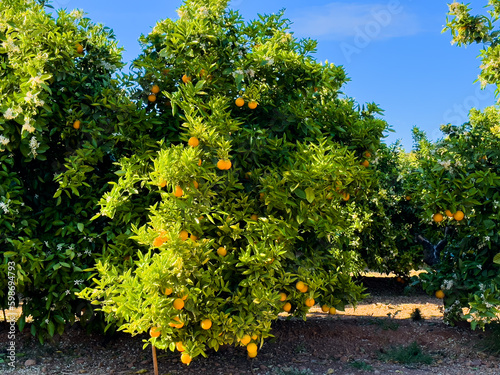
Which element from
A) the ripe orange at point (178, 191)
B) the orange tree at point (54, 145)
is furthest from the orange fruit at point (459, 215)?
the orange tree at point (54, 145)

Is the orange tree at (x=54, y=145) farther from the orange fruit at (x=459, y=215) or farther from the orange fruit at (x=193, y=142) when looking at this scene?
the orange fruit at (x=459, y=215)

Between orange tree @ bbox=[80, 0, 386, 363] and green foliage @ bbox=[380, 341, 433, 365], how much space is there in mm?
1186

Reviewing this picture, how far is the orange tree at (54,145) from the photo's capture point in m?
4.46

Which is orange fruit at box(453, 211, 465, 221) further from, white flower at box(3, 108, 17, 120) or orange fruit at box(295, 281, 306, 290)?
white flower at box(3, 108, 17, 120)

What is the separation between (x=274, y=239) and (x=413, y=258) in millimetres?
6836

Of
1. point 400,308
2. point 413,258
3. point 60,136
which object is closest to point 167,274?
point 60,136

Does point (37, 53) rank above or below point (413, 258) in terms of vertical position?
above

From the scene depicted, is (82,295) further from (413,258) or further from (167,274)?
(413,258)

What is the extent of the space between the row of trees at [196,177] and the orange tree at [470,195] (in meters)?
0.02

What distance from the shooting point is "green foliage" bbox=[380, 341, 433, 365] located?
5336 mm

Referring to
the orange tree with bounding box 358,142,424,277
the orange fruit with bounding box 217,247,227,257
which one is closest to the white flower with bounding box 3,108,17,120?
the orange fruit with bounding box 217,247,227,257

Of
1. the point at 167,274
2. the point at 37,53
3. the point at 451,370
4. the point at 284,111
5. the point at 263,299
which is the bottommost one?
the point at 451,370

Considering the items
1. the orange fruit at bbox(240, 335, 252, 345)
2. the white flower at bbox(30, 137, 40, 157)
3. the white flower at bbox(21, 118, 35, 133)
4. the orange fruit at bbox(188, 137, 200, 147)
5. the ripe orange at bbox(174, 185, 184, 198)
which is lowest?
the orange fruit at bbox(240, 335, 252, 345)

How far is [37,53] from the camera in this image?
14.9 feet
